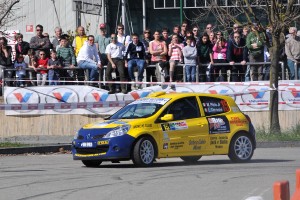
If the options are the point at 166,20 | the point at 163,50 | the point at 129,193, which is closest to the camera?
the point at 129,193

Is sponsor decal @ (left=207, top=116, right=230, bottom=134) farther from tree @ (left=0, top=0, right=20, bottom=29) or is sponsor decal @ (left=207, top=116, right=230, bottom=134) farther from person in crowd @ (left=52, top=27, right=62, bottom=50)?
person in crowd @ (left=52, top=27, right=62, bottom=50)

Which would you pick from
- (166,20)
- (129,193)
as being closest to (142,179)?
(129,193)

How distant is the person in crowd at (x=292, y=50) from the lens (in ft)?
88.3

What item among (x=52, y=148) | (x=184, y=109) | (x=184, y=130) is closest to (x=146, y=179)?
(x=184, y=130)

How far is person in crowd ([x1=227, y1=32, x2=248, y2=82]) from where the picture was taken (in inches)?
1073

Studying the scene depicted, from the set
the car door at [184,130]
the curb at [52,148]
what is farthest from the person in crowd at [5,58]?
the car door at [184,130]

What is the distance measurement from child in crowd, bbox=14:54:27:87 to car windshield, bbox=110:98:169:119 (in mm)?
9027

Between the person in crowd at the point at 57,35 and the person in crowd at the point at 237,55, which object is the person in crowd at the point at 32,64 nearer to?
the person in crowd at the point at 57,35

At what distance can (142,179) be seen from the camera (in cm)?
1522

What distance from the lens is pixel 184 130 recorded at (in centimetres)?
1847

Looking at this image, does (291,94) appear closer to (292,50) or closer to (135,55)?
(292,50)

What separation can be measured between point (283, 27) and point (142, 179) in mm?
11357

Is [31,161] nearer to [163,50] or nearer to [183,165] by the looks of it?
[183,165]

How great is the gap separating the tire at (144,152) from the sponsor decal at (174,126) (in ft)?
1.64
